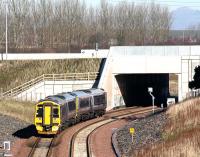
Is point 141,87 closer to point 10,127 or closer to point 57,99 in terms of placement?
point 10,127

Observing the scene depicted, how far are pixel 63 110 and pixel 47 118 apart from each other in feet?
5.24

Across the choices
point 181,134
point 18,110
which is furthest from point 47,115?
point 181,134

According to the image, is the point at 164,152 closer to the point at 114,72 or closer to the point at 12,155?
the point at 12,155

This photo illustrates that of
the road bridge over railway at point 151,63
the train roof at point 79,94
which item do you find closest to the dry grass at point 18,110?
the train roof at point 79,94

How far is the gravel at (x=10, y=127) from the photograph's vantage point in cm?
3566

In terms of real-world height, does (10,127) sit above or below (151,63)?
below

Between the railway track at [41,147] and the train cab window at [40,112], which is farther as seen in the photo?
the train cab window at [40,112]

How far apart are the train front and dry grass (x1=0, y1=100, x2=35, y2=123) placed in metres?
7.03

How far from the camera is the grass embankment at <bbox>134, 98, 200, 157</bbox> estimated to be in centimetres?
2603

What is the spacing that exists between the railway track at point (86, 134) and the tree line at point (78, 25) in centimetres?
3467

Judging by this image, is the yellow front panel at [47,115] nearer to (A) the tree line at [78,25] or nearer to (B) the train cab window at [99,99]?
(B) the train cab window at [99,99]

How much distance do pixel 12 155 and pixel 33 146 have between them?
10.4ft

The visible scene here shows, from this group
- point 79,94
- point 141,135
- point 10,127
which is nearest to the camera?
point 141,135

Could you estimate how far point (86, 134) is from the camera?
38.0m
